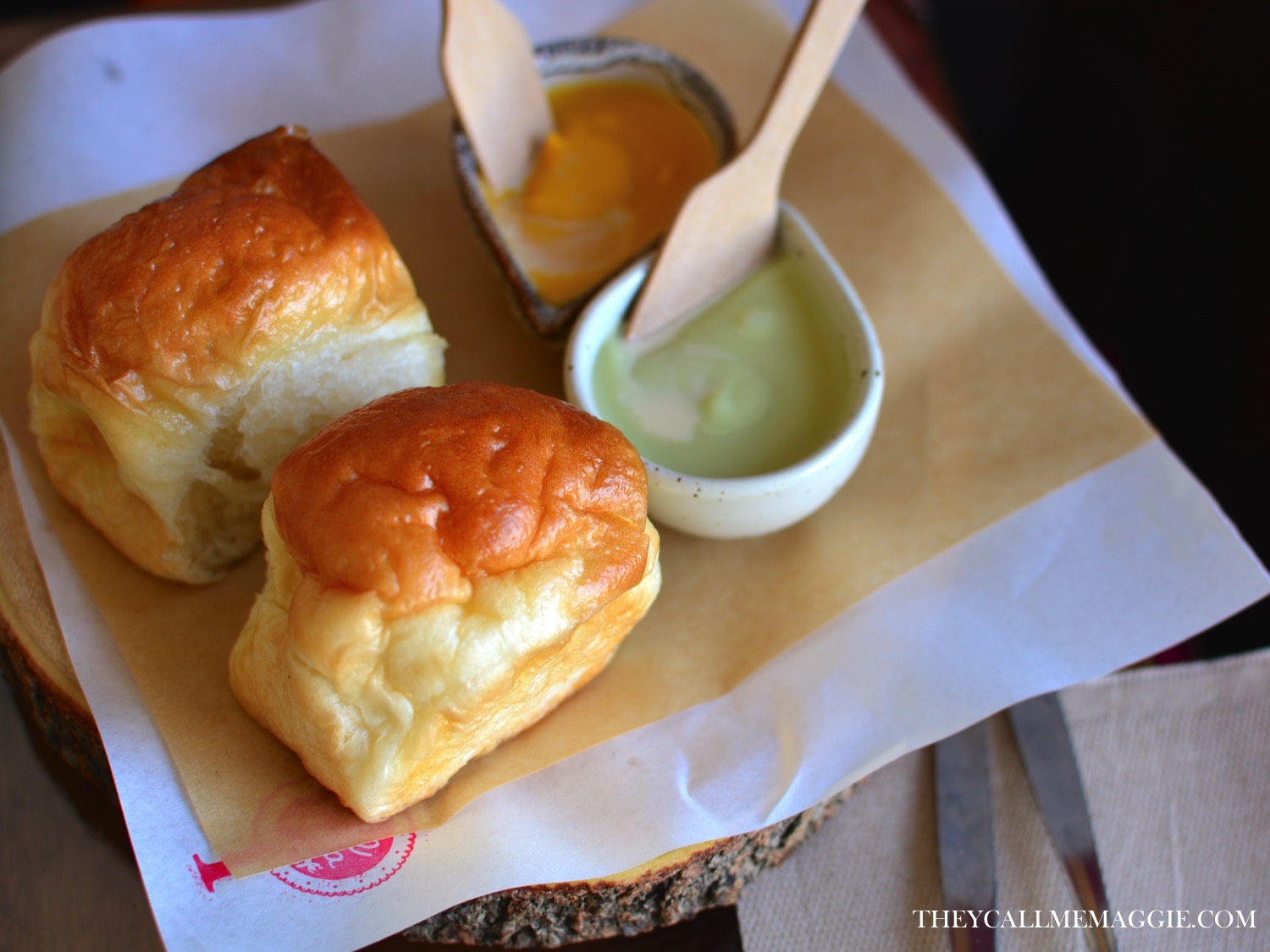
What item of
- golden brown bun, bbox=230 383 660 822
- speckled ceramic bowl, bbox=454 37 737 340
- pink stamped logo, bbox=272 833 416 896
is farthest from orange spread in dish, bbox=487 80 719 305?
pink stamped logo, bbox=272 833 416 896

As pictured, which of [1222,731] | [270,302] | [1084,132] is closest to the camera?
[270,302]

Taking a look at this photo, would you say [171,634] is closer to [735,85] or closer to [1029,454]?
[1029,454]

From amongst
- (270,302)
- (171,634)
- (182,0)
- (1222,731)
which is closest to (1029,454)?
(1222,731)

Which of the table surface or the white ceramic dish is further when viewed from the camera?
the white ceramic dish

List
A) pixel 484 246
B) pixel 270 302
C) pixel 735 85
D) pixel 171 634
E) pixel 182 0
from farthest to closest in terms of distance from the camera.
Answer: pixel 182 0
pixel 735 85
pixel 484 246
pixel 171 634
pixel 270 302

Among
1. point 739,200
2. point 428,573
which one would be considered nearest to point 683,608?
point 428,573

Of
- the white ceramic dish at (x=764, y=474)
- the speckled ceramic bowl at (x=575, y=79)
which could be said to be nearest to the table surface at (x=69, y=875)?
the white ceramic dish at (x=764, y=474)

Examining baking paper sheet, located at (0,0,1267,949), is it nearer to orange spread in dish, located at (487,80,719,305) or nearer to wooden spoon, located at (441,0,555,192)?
orange spread in dish, located at (487,80,719,305)
